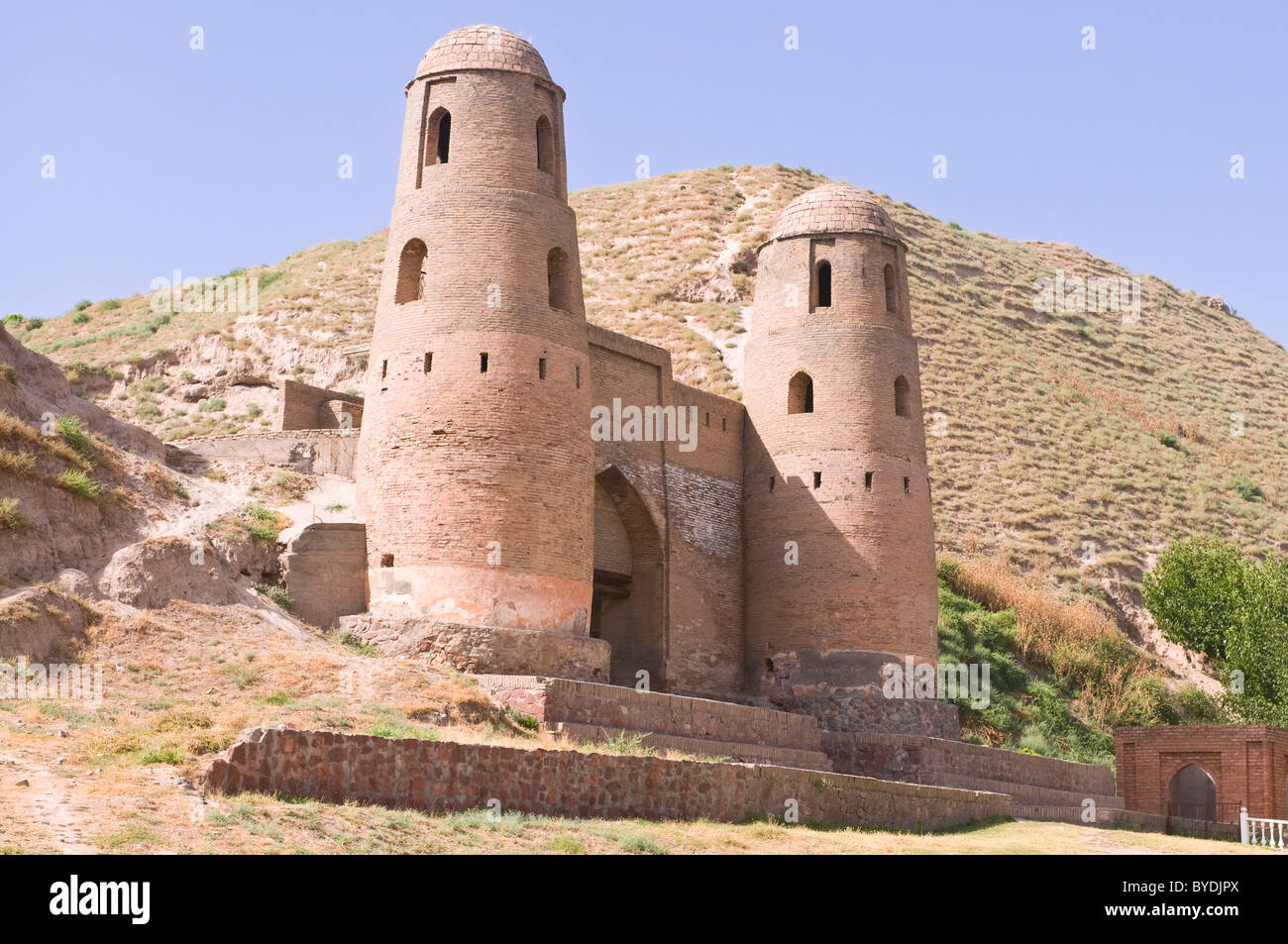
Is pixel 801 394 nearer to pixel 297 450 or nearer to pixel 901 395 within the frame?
pixel 901 395

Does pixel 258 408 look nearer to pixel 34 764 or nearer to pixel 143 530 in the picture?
pixel 143 530

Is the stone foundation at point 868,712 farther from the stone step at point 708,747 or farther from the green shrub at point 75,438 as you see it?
the green shrub at point 75,438

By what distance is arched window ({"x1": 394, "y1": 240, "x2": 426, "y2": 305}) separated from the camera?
22.1m

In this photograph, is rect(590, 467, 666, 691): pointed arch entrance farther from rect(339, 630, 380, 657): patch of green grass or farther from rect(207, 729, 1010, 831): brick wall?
rect(207, 729, 1010, 831): brick wall

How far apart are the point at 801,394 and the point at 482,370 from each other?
8290mm

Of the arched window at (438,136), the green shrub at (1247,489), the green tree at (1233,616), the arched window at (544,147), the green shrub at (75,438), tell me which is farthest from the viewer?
the green shrub at (1247,489)

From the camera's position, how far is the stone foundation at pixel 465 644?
778 inches

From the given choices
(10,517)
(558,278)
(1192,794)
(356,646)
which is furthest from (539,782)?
(1192,794)

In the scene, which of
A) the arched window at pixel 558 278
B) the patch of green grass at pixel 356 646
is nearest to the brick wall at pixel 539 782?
the patch of green grass at pixel 356 646

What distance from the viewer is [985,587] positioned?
128ft

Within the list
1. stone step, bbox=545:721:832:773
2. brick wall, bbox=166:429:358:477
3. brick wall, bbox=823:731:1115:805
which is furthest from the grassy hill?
stone step, bbox=545:721:832:773

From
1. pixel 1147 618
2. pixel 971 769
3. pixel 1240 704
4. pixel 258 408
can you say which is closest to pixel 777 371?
pixel 971 769

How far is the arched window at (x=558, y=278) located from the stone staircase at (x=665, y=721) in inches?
226

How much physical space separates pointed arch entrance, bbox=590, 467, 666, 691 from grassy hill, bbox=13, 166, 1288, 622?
41.1ft
